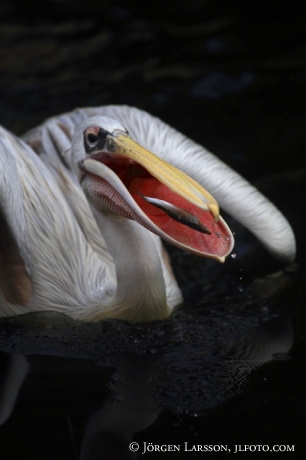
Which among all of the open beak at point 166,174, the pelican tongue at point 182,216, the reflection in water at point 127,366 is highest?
the open beak at point 166,174

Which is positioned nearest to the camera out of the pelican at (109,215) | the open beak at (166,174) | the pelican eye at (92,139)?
the open beak at (166,174)

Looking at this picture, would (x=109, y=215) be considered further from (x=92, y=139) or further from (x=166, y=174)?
(x=166, y=174)

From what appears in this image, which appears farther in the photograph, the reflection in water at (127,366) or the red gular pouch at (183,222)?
the reflection in water at (127,366)

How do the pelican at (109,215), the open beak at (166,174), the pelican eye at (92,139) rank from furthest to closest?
the pelican eye at (92,139) < the pelican at (109,215) < the open beak at (166,174)

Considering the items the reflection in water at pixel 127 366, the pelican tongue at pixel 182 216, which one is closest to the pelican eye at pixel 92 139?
the pelican tongue at pixel 182 216

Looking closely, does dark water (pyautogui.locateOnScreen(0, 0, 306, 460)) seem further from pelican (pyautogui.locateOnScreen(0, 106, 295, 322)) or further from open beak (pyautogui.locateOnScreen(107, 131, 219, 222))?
open beak (pyautogui.locateOnScreen(107, 131, 219, 222))

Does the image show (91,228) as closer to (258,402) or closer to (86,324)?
(86,324)

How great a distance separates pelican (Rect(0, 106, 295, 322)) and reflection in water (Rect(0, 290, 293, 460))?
9 centimetres

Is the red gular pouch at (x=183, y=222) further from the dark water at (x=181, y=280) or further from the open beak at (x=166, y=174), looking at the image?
the dark water at (x=181, y=280)

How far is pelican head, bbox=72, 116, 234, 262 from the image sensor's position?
2.39 meters

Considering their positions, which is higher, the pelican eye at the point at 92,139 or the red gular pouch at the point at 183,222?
the pelican eye at the point at 92,139

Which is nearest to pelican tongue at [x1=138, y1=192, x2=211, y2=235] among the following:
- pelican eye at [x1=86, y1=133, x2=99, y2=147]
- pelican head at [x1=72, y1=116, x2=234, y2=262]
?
pelican head at [x1=72, y1=116, x2=234, y2=262]

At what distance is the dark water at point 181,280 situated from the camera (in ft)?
8.17

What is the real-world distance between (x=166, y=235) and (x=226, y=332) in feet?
2.48
